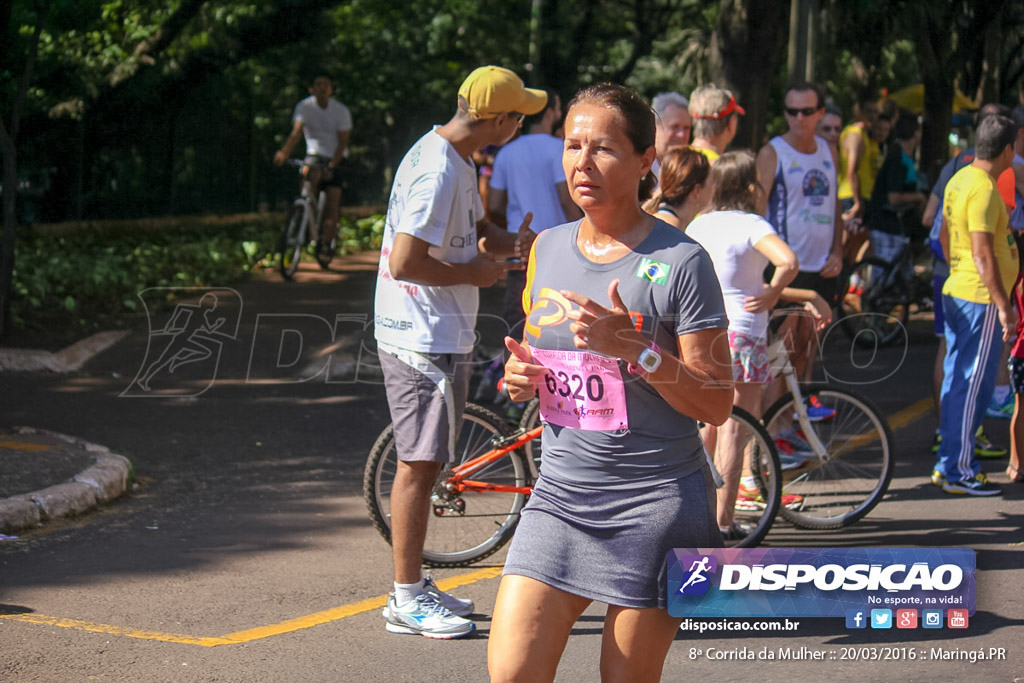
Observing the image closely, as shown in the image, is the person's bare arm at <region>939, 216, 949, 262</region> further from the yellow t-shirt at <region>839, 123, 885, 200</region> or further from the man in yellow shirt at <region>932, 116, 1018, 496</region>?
the yellow t-shirt at <region>839, 123, 885, 200</region>

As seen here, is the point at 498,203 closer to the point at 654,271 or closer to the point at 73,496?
the point at 73,496

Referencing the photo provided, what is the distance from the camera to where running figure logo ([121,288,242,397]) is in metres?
9.93

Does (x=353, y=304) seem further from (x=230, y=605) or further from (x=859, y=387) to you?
(x=230, y=605)

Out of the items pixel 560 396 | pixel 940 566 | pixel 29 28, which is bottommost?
pixel 940 566

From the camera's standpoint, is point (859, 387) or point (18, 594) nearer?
point (18, 594)

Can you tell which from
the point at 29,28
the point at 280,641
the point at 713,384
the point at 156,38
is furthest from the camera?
the point at 156,38

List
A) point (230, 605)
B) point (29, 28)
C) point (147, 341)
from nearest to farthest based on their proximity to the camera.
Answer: point (230, 605) < point (147, 341) < point (29, 28)

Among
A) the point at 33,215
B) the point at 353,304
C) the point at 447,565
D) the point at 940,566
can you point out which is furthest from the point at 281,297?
the point at 940,566

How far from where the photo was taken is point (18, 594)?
211 inches

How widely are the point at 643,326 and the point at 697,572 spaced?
60 centimetres

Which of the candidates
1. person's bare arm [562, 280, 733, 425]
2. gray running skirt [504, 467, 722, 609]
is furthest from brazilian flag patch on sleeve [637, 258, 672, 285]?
gray running skirt [504, 467, 722, 609]

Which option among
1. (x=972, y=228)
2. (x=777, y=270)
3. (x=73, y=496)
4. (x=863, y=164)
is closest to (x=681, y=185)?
(x=777, y=270)

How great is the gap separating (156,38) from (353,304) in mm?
5368

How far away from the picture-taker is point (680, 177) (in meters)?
5.85
